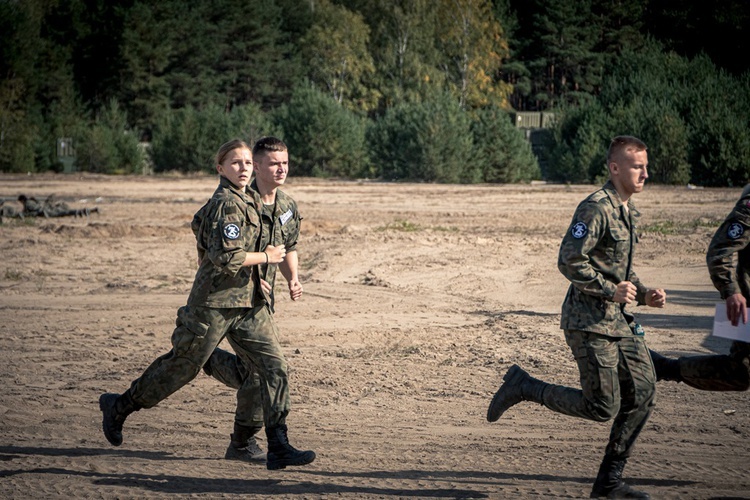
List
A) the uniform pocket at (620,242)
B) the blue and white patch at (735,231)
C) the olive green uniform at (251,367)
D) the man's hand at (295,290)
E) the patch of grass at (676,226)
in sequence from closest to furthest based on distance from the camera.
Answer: the uniform pocket at (620,242) → the blue and white patch at (735,231) → the olive green uniform at (251,367) → the man's hand at (295,290) → the patch of grass at (676,226)

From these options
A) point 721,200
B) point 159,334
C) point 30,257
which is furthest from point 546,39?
point 159,334

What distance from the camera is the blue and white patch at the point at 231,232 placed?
5523mm

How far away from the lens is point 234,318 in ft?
19.0

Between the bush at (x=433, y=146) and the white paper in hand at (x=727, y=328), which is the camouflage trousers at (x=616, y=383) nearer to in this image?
the white paper in hand at (x=727, y=328)

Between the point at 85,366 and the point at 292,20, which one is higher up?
the point at 292,20

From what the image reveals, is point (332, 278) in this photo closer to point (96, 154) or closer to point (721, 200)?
point (721, 200)

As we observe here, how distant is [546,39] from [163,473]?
65977mm

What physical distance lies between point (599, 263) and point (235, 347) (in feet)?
7.24

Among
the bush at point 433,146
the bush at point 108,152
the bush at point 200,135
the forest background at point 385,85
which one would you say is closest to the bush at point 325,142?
the forest background at point 385,85

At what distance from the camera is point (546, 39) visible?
68.6 meters

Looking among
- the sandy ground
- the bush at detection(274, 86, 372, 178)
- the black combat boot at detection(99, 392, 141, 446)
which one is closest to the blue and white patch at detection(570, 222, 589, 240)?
the sandy ground

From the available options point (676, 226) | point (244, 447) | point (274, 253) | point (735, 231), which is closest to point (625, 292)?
point (735, 231)

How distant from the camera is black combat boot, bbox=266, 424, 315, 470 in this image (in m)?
5.82

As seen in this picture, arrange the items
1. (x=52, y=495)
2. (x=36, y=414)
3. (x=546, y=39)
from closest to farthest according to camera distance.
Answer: (x=52, y=495), (x=36, y=414), (x=546, y=39)
